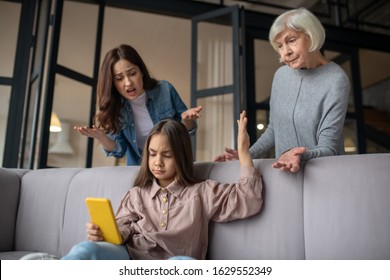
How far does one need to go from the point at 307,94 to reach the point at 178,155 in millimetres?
513

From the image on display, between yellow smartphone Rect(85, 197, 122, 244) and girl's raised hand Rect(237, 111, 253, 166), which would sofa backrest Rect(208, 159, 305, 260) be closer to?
girl's raised hand Rect(237, 111, 253, 166)

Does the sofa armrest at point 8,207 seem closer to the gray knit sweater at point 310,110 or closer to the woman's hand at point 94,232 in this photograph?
the woman's hand at point 94,232

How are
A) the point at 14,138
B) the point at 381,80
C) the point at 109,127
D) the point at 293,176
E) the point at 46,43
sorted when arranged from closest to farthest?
the point at 293,176 < the point at 109,127 < the point at 46,43 < the point at 14,138 < the point at 381,80

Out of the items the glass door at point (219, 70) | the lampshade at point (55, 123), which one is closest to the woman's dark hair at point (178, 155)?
the lampshade at point (55, 123)

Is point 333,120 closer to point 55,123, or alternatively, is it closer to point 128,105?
point 128,105

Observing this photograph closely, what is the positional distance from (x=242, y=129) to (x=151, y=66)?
4.22 metres

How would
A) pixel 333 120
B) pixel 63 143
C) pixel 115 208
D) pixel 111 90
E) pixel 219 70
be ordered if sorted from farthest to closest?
pixel 219 70, pixel 63 143, pixel 111 90, pixel 115 208, pixel 333 120

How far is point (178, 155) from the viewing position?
1.25 meters

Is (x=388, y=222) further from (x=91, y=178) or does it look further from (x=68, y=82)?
(x=68, y=82)

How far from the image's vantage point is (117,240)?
3.34 feet

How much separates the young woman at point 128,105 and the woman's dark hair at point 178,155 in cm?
22

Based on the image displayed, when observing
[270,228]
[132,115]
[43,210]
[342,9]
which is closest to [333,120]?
[270,228]

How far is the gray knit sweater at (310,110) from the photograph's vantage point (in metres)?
1.20

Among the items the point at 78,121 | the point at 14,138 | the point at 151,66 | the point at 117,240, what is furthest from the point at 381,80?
the point at 117,240
